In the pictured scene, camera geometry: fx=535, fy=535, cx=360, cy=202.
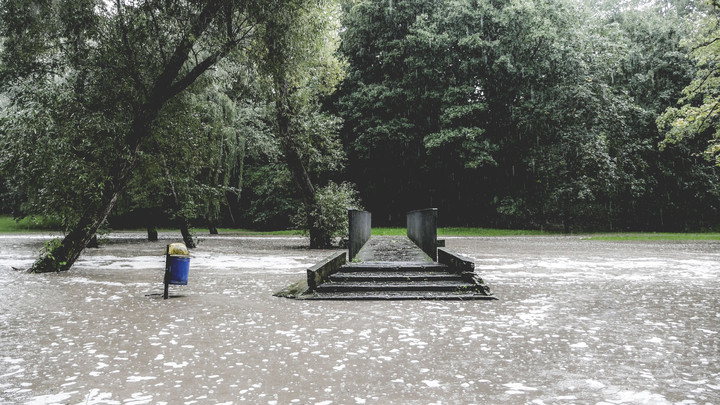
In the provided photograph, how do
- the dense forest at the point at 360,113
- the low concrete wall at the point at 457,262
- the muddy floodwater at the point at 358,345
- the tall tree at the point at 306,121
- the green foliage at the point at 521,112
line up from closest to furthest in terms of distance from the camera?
1. the muddy floodwater at the point at 358,345
2. the low concrete wall at the point at 457,262
3. the dense forest at the point at 360,113
4. the tall tree at the point at 306,121
5. the green foliage at the point at 521,112

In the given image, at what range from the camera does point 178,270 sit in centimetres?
931

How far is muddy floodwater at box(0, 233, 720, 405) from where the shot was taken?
4.34m

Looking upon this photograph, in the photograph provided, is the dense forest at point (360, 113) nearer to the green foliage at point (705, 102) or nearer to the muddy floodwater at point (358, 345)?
the green foliage at point (705, 102)

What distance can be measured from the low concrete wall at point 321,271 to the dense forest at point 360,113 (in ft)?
21.1

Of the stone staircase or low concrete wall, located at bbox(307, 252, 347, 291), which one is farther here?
low concrete wall, located at bbox(307, 252, 347, 291)

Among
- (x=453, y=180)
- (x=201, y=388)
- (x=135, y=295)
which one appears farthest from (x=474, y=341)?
(x=453, y=180)

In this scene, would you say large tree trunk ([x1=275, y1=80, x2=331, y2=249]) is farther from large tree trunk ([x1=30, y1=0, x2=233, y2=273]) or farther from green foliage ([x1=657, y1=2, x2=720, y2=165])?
green foliage ([x1=657, y1=2, x2=720, y2=165])

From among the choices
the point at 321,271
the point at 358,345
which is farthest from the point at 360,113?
the point at 358,345

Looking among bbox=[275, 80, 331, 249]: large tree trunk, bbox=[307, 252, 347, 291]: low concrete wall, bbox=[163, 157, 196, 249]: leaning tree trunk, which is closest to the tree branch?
bbox=[163, 157, 196, 249]: leaning tree trunk

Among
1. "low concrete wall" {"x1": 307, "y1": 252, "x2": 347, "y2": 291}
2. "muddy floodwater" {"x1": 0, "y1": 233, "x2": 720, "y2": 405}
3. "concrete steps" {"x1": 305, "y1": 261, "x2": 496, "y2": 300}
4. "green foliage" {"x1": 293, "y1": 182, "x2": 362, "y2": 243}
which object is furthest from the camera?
"green foliage" {"x1": 293, "y1": 182, "x2": 362, "y2": 243}

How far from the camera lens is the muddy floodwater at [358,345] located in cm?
434

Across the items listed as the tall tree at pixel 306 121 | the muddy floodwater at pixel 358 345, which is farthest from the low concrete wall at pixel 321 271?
the tall tree at pixel 306 121

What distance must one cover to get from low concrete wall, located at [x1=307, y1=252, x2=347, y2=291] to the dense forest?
6.43m

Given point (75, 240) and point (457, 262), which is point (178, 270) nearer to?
point (457, 262)
